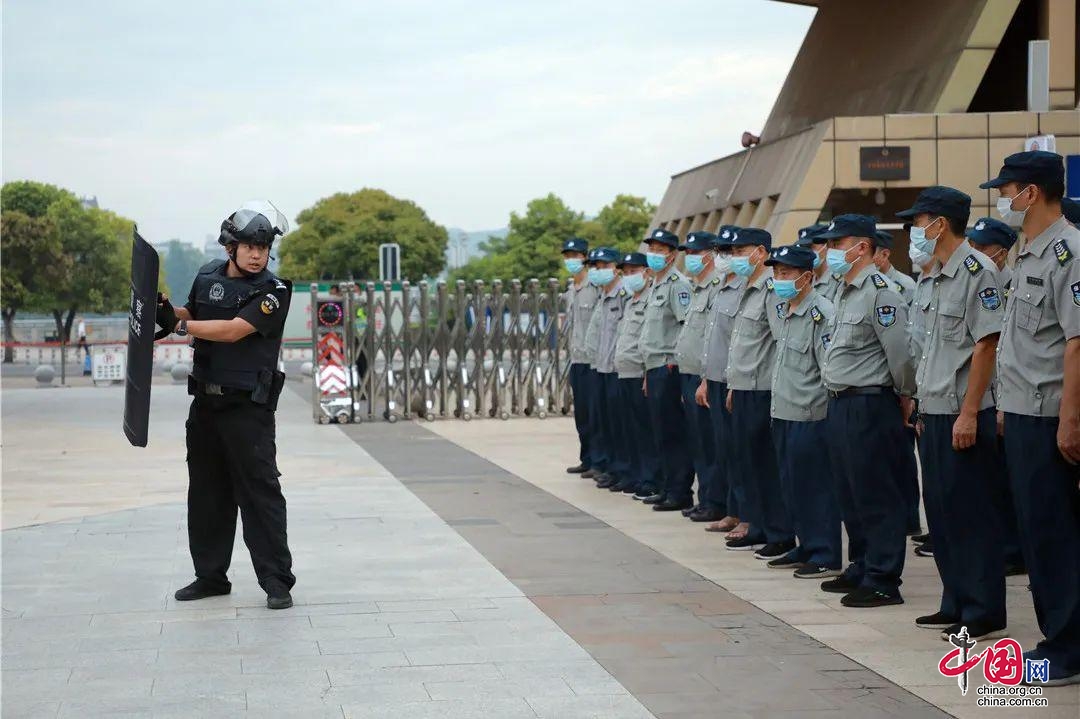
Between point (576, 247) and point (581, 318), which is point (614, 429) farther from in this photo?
point (576, 247)

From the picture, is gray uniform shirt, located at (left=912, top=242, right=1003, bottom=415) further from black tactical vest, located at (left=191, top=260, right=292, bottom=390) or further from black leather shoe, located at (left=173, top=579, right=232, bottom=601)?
black leather shoe, located at (left=173, top=579, right=232, bottom=601)

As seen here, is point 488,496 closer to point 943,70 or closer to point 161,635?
point 161,635

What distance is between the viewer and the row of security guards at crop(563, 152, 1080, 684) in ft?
19.2

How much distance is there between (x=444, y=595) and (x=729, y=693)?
2408 mm

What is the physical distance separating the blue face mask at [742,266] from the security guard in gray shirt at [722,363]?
116mm

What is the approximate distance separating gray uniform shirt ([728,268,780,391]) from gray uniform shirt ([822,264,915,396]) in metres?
1.45

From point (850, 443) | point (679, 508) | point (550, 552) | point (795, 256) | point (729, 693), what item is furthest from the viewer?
point (679, 508)

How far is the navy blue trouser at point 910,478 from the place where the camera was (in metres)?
7.86

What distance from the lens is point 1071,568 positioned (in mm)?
5832

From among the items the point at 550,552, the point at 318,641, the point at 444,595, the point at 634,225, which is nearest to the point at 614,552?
the point at 550,552

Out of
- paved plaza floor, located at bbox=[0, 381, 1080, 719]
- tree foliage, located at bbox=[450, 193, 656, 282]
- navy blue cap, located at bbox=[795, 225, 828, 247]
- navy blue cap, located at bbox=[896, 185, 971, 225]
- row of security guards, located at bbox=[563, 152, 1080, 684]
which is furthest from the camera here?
tree foliage, located at bbox=[450, 193, 656, 282]

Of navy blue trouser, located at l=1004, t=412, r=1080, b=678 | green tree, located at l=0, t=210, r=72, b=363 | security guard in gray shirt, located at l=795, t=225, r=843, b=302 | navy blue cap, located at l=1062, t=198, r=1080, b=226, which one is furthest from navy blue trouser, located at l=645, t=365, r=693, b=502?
green tree, located at l=0, t=210, r=72, b=363

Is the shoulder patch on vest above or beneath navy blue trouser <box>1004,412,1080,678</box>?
above

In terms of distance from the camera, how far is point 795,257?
28.0 feet
